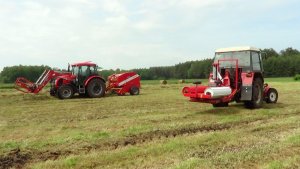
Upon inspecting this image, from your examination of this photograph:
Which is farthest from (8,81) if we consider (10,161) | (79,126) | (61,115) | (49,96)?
(10,161)

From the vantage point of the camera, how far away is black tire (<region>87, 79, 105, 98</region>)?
64.4 ft

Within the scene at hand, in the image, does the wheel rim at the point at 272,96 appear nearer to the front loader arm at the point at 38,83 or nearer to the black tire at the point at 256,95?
the black tire at the point at 256,95

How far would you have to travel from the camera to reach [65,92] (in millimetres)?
19062

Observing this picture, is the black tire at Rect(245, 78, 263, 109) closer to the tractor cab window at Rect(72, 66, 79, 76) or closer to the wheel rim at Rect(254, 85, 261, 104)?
the wheel rim at Rect(254, 85, 261, 104)

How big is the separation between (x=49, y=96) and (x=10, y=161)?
45.7ft

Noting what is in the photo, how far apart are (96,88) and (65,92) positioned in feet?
5.43

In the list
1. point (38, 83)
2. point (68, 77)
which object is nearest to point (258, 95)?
point (68, 77)

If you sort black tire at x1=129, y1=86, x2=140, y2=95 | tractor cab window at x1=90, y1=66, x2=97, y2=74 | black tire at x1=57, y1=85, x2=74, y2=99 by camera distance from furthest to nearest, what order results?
black tire at x1=129, y1=86, x2=140, y2=95
tractor cab window at x1=90, y1=66, x2=97, y2=74
black tire at x1=57, y1=85, x2=74, y2=99

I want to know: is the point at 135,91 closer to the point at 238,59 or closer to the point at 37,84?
the point at 37,84

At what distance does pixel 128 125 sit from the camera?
938 centimetres

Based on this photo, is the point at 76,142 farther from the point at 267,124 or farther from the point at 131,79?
the point at 131,79

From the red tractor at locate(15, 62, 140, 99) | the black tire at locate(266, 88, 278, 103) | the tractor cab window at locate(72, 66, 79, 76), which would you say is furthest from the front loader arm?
the black tire at locate(266, 88, 278, 103)

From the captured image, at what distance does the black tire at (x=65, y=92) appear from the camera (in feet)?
62.0

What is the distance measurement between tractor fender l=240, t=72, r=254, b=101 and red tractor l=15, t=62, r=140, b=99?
9203 millimetres
